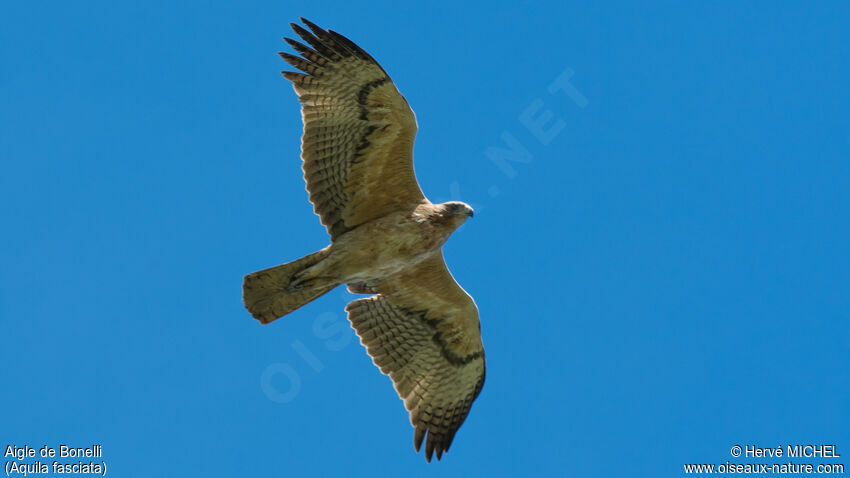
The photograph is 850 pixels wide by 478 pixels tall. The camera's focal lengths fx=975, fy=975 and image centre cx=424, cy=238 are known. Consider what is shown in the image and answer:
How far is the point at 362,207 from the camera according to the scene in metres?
10.4

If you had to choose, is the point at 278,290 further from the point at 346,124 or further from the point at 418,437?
the point at 418,437

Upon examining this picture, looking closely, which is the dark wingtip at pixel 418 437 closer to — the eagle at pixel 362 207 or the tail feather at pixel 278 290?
the eagle at pixel 362 207

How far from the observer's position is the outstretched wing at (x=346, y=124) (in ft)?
32.9

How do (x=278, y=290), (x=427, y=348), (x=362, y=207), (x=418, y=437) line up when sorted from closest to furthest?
(x=278, y=290) → (x=362, y=207) → (x=418, y=437) → (x=427, y=348)

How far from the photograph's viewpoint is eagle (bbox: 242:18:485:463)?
10.0 metres

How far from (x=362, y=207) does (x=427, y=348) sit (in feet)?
6.04

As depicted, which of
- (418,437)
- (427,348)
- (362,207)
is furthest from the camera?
(427,348)

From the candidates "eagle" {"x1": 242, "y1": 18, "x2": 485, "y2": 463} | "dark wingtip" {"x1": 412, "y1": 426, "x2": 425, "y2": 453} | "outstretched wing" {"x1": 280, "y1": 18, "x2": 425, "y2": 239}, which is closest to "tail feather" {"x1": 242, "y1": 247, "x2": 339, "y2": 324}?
"eagle" {"x1": 242, "y1": 18, "x2": 485, "y2": 463}

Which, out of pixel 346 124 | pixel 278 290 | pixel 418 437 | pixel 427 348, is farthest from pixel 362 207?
pixel 418 437

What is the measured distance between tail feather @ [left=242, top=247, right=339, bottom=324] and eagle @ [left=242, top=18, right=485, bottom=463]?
0.4 inches

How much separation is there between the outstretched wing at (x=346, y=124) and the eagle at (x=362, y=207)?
0.01m

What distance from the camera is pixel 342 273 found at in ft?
33.8

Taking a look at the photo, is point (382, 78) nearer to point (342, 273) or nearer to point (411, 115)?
point (411, 115)

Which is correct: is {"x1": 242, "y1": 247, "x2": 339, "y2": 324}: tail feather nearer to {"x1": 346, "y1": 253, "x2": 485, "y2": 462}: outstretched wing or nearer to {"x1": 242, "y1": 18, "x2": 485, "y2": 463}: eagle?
{"x1": 242, "y1": 18, "x2": 485, "y2": 463}: eagle
